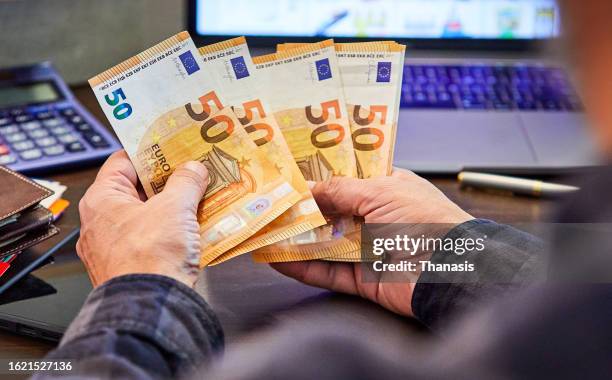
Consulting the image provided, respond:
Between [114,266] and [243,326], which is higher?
[114,266]

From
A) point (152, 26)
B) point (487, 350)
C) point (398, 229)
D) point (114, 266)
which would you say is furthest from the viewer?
point (152, 26)

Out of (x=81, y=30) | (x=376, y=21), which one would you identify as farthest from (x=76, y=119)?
(x=376, y=21)

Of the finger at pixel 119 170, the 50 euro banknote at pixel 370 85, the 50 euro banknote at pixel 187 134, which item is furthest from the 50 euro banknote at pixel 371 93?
the finger at pixel 119 170

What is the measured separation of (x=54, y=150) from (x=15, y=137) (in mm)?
60

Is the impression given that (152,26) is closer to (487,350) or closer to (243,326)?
(243,326)

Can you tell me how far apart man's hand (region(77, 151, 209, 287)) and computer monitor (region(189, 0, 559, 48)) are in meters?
0.45

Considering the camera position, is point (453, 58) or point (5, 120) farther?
point (453, 58)

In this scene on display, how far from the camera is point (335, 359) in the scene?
712 mm

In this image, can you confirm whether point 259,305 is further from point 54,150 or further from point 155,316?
point 54,150

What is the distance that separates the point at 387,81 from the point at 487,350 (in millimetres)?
476

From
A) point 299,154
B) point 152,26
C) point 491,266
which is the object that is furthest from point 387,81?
point 152,26

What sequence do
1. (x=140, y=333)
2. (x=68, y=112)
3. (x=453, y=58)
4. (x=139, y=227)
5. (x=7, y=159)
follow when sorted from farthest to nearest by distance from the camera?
(x=453, y=58) < (x=68, y=112) < (x=7, y=159) < (x=139, y=227) < (x=140, y=333)

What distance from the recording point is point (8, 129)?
3.95 feet

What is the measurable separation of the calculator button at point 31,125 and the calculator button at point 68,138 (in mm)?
39
